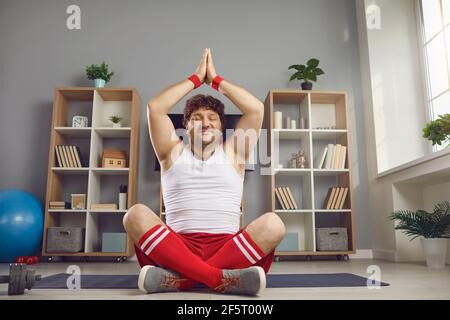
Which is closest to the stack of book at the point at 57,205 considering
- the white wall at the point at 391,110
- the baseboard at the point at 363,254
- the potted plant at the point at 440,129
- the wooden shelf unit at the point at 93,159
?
the wooden shelf unit at the point at 93,159

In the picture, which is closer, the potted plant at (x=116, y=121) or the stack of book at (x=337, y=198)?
the stack of book at (x=337, y=198)

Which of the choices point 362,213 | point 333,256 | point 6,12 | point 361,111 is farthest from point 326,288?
point 6,12

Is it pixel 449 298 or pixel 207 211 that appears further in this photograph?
pixel 207 211

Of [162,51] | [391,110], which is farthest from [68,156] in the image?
[391,110]

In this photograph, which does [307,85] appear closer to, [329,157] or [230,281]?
[329,157]

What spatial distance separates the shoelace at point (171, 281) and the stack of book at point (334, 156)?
2.50 metres

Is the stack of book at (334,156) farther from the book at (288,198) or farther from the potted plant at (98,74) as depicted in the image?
the potted plant at (98,74)

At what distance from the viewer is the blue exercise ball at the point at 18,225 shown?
3.33m

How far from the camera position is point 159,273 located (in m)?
1.54

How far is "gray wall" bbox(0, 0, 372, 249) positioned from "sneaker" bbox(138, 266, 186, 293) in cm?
245

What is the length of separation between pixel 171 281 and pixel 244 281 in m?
0.28

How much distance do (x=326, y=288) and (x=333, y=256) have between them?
2.19 metres
